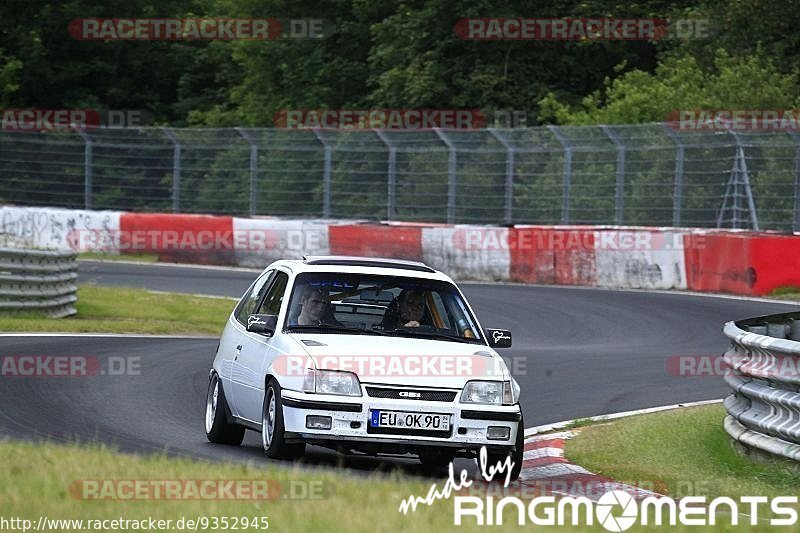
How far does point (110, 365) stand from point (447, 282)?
19.9 feet

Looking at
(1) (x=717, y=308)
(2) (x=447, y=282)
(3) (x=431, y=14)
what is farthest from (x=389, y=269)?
(3) (x=431, y=14)

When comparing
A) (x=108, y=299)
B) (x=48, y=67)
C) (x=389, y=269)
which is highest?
(x=48, y=67)

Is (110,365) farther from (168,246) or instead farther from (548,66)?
(548,66)

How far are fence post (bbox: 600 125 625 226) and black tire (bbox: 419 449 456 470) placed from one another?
18.1m

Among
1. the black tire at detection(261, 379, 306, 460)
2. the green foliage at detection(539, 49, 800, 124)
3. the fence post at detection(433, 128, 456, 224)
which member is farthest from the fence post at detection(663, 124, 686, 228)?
the black tire at detection(261, 379, 306, 460)

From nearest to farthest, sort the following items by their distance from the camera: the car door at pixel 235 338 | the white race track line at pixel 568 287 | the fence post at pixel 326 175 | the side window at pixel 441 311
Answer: the side window at pixel 441 311, the car door at pixel 235 338, the white race track line at pixel 568 287, the fence post at pixel 326 175

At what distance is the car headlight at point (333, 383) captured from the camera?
9.76 meters

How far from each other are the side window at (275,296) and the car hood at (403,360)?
2.64ft

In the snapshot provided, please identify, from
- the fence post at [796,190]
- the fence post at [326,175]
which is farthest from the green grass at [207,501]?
the fence post at [326,175]

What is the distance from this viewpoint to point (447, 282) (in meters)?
11.2

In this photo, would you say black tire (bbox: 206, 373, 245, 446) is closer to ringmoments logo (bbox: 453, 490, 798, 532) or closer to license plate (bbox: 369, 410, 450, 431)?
license plate (bbox: 369, 410, 450, 431)

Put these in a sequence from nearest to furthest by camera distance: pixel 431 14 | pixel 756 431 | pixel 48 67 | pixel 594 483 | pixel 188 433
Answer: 1. pixel 594 483
2. pixel 756 431
3. pixel 188 433
4. pixel 431 14
5. pixel 48 67

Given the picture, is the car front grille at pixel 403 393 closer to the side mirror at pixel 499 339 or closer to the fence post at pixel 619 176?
the side mirror at pixel 499 339

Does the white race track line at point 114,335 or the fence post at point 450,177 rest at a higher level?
the fence post at point 450,177
